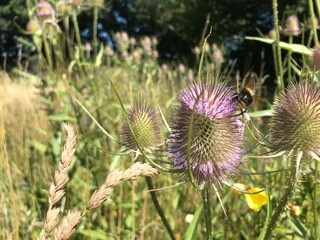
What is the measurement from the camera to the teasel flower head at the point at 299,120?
1044mm

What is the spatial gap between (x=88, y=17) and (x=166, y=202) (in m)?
22.9

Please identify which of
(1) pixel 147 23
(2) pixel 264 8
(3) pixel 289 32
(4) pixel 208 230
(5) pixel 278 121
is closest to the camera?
(4) pixel 208 230

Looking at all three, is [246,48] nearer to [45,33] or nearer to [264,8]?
[264,8]

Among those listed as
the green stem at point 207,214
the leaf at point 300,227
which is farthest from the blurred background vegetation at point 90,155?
the green stem at point 207,214

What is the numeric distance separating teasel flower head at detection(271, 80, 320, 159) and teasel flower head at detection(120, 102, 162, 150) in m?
0.36

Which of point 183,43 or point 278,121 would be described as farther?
point 183,43

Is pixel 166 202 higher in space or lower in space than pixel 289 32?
lower

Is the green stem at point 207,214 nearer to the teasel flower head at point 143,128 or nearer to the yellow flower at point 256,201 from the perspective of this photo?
the teasel flower head at point 143,128

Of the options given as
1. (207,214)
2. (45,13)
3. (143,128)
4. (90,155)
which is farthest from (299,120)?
(45,13)

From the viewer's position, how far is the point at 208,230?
99 cm

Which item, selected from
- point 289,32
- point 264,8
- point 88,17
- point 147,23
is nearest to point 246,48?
point 264,8

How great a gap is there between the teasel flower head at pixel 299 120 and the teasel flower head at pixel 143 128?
36 cm

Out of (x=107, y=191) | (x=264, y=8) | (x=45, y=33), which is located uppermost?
(x=264, y=8)

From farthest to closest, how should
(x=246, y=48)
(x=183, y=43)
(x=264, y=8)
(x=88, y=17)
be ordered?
(x=88, y=17)
(x=183, y=43)
(x=264, y=8)
(x=246, y=48)
